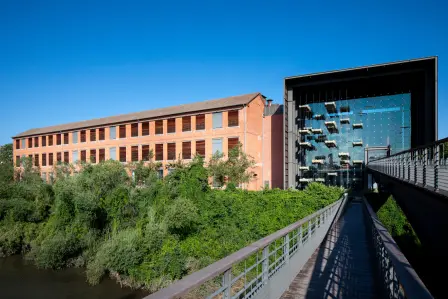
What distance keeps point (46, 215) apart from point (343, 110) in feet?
99.6

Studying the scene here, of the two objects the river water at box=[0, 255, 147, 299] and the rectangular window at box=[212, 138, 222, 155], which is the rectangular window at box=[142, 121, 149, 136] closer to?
the rectangular window at box=[212, 138, 222, 155]

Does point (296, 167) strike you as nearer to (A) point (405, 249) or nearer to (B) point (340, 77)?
(B) point (340, 77)

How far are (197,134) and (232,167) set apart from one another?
7057mm

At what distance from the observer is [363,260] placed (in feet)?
26.9

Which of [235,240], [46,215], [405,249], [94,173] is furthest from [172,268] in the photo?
[46,215]

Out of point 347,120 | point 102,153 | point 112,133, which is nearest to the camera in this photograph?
point 347,120

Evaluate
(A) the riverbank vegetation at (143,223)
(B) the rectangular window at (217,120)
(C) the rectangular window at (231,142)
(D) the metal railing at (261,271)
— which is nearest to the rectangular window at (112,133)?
(A) the riverbank vegetation at (143,223)

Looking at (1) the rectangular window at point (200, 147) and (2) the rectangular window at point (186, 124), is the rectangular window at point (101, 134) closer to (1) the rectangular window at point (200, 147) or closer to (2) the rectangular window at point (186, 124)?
(2) the rectangular window at point (186, 124)

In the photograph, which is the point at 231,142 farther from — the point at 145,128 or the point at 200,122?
the point at 145,128

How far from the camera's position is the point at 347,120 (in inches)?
1187

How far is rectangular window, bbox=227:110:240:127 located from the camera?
93.9ft

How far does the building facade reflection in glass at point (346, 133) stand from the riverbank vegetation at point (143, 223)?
1138 cm

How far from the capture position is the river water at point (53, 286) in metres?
13.7

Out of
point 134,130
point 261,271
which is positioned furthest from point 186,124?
point 261,271
